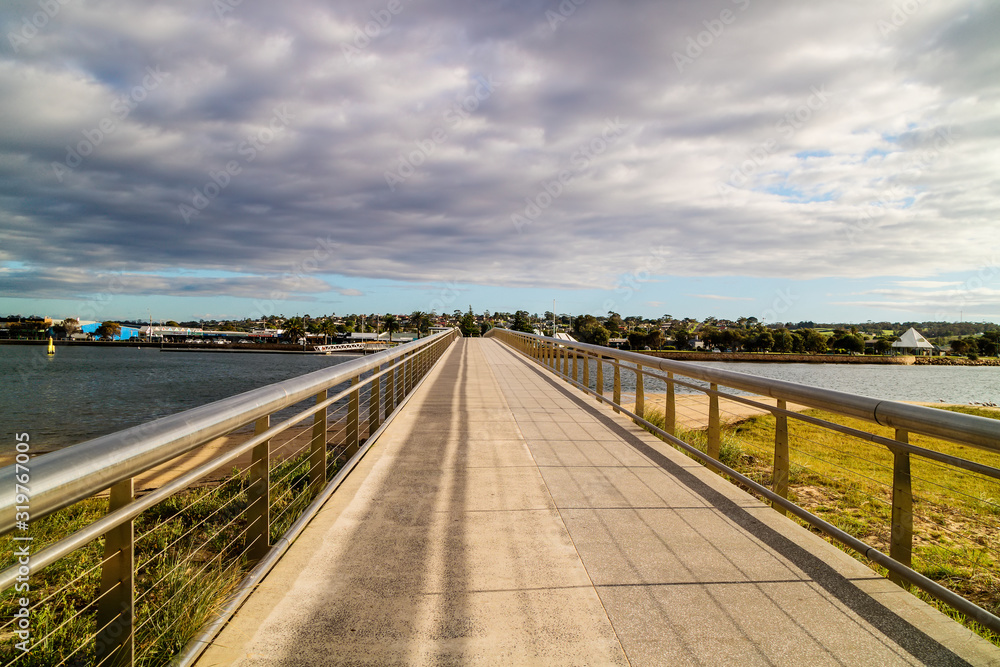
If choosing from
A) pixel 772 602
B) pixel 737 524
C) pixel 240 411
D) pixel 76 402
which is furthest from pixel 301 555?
pixel 76 402

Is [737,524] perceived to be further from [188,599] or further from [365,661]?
[188,599]

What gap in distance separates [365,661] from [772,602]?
6.59 ft

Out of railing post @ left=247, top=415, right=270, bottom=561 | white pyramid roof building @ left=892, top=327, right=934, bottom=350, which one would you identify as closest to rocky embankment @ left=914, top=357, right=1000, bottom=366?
white pyramid roof building @ left=892, top=327, right=934, bottom=350

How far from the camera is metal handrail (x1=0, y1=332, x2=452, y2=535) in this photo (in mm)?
1393

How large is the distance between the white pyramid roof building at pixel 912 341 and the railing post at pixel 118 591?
13641 centimetres

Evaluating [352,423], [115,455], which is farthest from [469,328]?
[115,455]

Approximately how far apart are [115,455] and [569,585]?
2.22 m

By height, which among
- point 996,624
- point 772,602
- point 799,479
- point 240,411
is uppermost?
point 240,411

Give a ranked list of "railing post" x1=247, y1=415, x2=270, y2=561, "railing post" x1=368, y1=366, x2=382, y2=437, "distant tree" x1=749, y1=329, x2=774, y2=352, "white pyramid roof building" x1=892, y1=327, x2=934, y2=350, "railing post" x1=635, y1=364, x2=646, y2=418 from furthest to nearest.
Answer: "white pyramid roof building" x1=892, y1=327, x2=934, y2=350
"distant tree" x1=749, y1=329, x2=774, y2=352
"railing post" x1=635, y1=364, x2=646, y2=418
"railing post" x1=368, y1=366, x2=382, y2=437
"railing post" x1=247, y1=415, x2=270, y2=561

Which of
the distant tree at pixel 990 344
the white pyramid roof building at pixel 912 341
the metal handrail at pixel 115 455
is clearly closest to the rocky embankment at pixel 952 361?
the distant tree at pixel 990 344

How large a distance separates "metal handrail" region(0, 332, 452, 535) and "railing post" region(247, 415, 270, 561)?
0.28m

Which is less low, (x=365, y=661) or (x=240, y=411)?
(x=240, y=411)

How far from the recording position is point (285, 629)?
2.47m

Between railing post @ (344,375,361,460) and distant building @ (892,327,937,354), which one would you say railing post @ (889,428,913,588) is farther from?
distant building @ (892,327,937,354)
